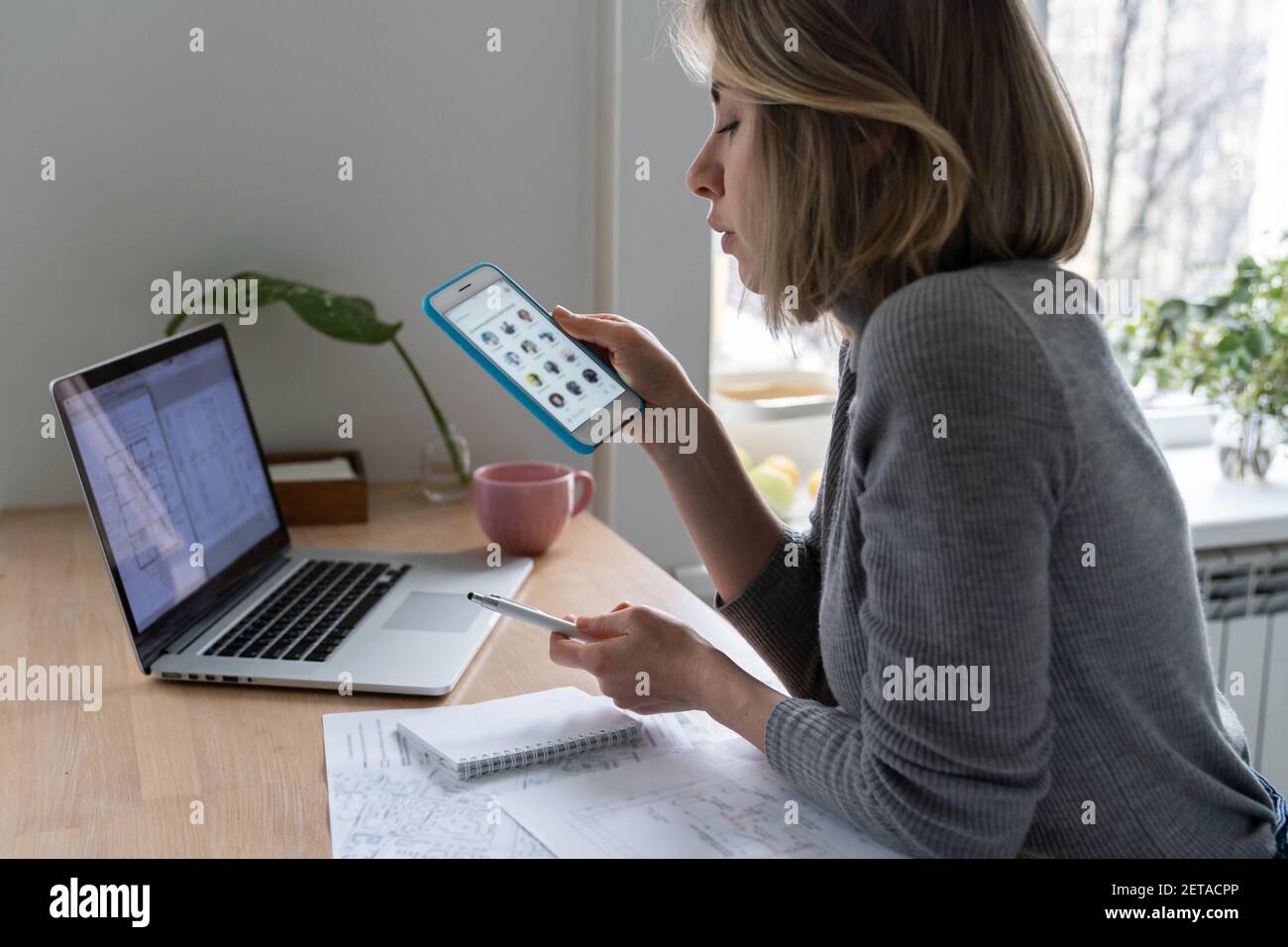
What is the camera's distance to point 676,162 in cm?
155

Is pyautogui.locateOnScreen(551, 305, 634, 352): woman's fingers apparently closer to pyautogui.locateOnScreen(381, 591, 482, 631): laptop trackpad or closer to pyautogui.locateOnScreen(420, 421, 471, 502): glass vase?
pyautogui.locateOnScreen(381, 591, 482, 631): laptop trackpad

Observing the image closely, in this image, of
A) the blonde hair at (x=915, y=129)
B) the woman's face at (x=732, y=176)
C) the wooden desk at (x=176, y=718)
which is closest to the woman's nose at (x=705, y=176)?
the woman's face at (x=732, y=176)

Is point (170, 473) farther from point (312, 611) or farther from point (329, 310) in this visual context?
point (329, 310)

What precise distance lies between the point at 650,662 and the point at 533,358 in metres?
0.32

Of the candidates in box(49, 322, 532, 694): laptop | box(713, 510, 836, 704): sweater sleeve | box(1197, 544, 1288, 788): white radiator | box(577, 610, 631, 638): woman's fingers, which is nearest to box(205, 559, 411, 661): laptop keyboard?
box(49, 322, 532, 694): laptop

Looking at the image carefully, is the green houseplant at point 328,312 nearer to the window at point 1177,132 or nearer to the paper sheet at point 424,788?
the paper sheet at point 424,788

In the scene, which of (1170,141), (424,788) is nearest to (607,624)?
(424,788)

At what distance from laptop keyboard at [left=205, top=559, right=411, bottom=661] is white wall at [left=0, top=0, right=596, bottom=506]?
36 cm

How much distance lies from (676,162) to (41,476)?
32.9 inches

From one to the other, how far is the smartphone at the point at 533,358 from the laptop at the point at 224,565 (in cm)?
20

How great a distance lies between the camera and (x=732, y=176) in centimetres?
87

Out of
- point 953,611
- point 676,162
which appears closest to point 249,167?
point 676,162

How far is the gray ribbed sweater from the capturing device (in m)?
0.66

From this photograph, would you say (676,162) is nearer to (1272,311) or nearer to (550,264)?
(550,264)
